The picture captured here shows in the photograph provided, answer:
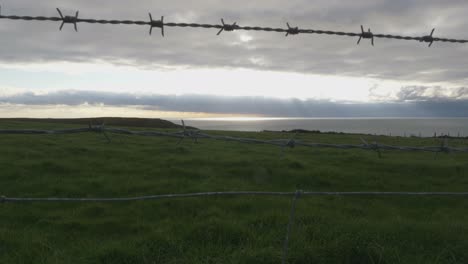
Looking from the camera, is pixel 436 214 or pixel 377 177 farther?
pixel 377 177

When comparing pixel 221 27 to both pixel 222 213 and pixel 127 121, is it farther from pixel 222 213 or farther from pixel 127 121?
pixel 127 121

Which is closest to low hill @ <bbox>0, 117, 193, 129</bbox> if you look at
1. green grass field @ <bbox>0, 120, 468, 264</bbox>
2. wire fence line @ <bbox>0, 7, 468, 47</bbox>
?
green grass field @ <bbox>0, 120, 468, 264</bbox>

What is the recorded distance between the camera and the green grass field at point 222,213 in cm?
426

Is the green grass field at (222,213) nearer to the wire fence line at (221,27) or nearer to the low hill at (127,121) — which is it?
the wire fence line at (221,27)

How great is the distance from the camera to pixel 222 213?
6008 mm

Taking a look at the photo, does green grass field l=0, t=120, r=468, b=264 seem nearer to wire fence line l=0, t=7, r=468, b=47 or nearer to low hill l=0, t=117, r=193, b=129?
wire fence line l=0, t=7, r=468, b=47

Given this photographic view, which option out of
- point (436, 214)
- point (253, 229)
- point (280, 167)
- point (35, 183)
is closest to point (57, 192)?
point (35, 183)

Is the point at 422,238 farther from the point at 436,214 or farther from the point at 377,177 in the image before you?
the point at 377,177

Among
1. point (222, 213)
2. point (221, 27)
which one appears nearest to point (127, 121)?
point (222, 213)

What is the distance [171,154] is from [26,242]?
25.4ft

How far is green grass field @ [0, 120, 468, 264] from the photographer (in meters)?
4.26

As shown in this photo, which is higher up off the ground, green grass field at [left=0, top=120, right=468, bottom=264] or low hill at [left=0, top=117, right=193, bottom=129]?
low hill at [left=0, top=117, right=193, bottom=129]

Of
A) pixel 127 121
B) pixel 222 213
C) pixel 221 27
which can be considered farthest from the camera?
pixel 127 121

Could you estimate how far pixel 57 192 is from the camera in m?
7.57
